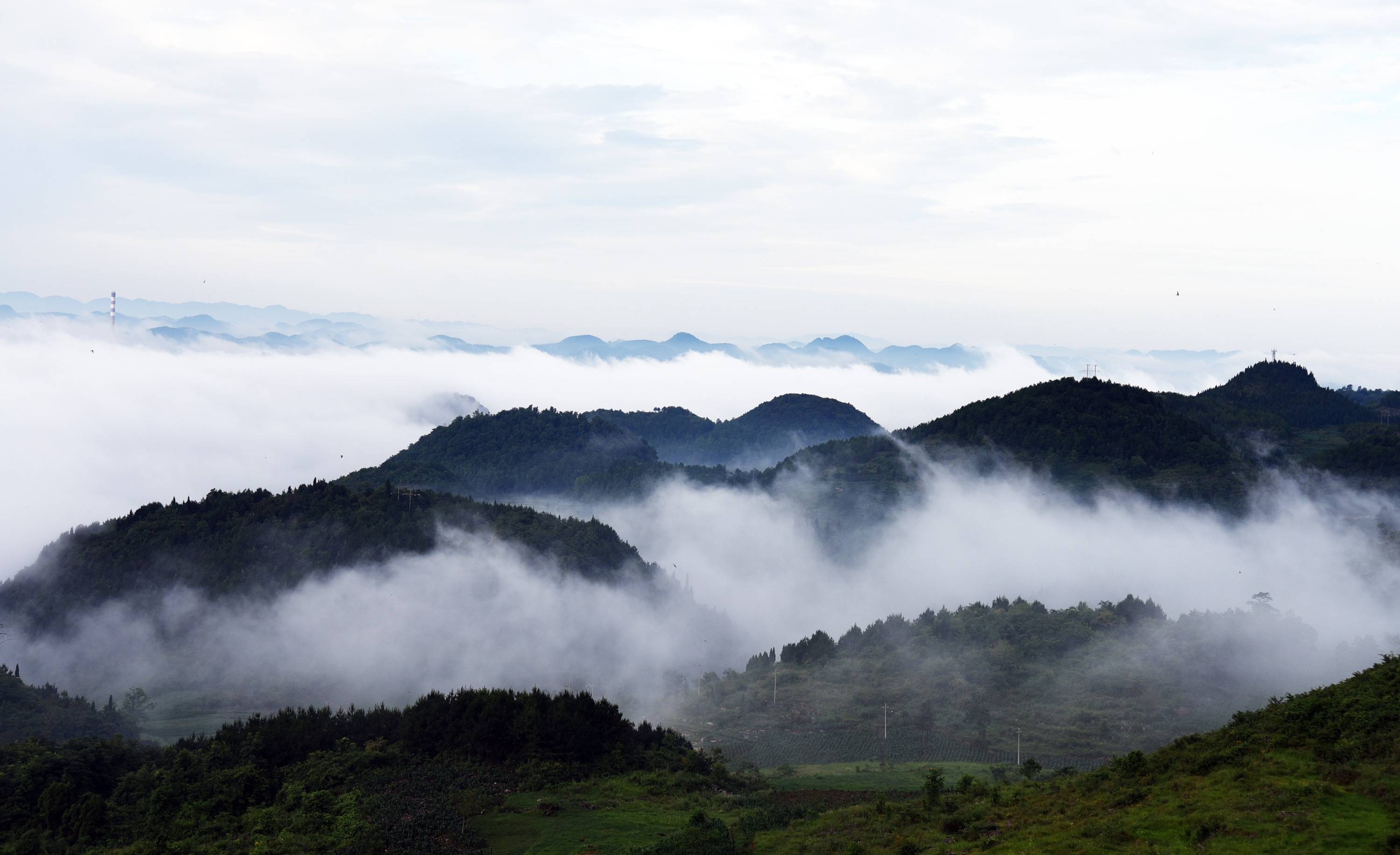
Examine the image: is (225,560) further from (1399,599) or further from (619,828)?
(1399,599)

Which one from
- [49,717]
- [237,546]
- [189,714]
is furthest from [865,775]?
[237,546]

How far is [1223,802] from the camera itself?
39312mm

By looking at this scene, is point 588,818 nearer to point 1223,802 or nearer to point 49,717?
point 1223,802

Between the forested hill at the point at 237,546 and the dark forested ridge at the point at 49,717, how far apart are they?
217 feet

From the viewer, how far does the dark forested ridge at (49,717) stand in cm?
9494

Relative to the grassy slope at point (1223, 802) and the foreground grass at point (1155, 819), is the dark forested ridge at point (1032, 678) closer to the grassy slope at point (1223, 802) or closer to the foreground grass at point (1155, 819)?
the foreground grass at point (1155, 819)

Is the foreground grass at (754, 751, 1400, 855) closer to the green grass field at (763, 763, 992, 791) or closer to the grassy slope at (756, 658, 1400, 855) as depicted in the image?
the grassy slope at (756, 658, 1400, 855)

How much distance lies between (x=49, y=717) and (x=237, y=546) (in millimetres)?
84154

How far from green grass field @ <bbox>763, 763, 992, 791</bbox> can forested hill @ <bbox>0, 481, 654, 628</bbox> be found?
3878 inches

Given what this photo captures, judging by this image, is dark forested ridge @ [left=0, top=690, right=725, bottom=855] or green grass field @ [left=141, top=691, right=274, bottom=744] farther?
green grass field @ [left=141, top=691, right=274, bottom=744]

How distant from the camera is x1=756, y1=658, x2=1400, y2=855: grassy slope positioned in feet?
118

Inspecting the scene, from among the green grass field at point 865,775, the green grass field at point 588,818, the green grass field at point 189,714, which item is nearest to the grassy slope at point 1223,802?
the green grass field at point 588,818

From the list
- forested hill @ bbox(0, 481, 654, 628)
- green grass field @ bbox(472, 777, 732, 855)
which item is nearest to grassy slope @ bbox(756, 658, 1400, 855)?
green grass field @ bbox(472, 777, 732, 855)

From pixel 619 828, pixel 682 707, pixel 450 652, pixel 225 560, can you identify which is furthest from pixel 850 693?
pixel 225 560
